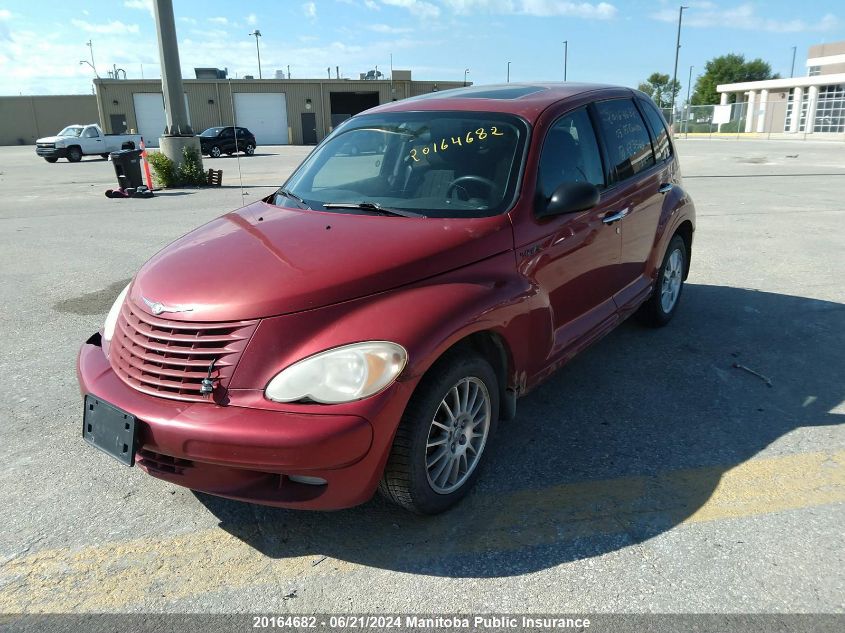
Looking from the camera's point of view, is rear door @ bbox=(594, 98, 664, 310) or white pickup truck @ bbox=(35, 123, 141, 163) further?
white pickup truck @ bbox=(35, 123, 141, 163)

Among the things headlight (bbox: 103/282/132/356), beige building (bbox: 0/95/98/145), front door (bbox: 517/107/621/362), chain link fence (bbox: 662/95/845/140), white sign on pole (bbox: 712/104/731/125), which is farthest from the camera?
beige building (bbox: 0/95/98/145)

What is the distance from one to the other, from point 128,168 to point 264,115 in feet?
134

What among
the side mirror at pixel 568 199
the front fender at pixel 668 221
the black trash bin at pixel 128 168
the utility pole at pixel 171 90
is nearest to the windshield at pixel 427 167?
the side mirror at pixel 568 199

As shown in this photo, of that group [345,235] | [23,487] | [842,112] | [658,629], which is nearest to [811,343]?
[658,629]

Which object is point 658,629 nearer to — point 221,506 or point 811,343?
point 221,506

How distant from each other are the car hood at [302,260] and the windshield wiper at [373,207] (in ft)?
0.24

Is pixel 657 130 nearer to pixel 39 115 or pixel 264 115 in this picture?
pixel 264 115

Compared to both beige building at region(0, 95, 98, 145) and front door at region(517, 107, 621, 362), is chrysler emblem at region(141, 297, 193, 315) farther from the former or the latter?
beige building at region(0, 95, 98, 145)

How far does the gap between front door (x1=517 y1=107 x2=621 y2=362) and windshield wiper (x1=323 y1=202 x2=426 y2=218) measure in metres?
0.58

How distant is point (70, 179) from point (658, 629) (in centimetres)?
2379

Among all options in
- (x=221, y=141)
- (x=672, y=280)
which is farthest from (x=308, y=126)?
(x=672, y=280)

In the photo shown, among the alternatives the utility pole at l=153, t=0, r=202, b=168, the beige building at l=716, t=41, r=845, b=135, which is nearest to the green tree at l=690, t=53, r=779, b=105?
the beige building at l=716, t=41, r=845, b=135

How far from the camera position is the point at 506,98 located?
387 centimetres

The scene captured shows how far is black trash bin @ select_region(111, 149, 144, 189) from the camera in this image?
1524 centimetres
